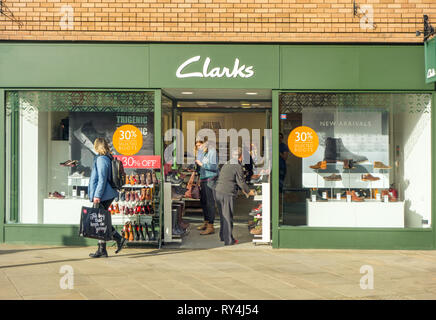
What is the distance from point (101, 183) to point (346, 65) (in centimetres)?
472

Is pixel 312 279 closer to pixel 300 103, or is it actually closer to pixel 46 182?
pixel 300 103

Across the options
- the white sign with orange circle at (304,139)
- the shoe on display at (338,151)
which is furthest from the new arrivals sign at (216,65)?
the shoe on display at (338,151)

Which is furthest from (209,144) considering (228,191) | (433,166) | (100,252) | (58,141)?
(433,166)

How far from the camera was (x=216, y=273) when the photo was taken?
28.0ft

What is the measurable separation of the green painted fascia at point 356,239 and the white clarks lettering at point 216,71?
282 cm

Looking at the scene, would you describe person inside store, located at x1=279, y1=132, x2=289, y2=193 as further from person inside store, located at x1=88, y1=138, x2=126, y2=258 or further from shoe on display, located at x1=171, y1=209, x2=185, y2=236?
person inside store, located at x1=88, y1=138, x2=126, y2=258

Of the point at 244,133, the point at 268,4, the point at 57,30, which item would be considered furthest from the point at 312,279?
Result: the point at 244,133

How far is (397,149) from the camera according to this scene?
1109 cm

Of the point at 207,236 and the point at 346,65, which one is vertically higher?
the point at 346,65

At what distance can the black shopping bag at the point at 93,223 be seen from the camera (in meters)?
9.41

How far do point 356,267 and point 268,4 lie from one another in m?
4.76

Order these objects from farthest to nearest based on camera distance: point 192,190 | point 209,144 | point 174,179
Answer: point 192,190
point 209,144
point 174,179

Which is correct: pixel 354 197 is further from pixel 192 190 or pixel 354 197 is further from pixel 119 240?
pixel 119 240

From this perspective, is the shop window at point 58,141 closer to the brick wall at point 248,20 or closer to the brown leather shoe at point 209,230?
the brick wall at point 248,20
